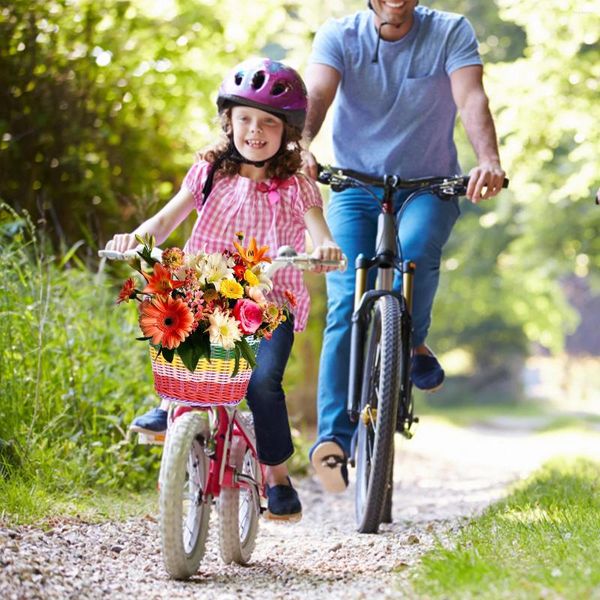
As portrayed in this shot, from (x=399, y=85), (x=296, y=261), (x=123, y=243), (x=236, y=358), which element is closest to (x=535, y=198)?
(x=399, y=85)

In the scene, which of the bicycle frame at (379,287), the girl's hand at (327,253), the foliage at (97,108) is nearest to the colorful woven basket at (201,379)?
the girl's hand at (327,253)

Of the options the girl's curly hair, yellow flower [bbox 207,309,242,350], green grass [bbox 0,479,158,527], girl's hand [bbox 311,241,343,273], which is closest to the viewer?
yellow flower [bbox 207,309,242,350]

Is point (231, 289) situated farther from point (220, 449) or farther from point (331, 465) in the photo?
point (331, 465)

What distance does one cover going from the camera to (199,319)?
3820 mm

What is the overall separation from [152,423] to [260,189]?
0.94m

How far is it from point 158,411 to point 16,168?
343 centimetres

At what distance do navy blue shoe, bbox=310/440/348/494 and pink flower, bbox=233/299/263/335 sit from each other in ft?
4.24

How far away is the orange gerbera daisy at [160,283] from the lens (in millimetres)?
3834

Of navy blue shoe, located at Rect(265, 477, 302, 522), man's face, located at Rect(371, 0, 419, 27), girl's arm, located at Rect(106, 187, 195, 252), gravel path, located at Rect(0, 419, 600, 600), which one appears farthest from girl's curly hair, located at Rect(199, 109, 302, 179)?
gravel path, located at Rect(0, 419, 600, 600)

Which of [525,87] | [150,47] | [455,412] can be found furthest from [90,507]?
[455,412]

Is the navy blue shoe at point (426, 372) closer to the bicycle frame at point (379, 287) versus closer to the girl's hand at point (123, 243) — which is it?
the bicycle frame at point (379, 287)

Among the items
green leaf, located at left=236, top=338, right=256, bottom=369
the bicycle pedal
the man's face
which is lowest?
the bicycle pedal

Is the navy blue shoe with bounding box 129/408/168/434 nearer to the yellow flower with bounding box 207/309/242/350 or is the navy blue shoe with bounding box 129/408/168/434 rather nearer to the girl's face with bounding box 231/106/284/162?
the yellow flower with bounding box 207/309/242/350

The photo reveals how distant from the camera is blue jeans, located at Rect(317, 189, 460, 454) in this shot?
5098 mm
